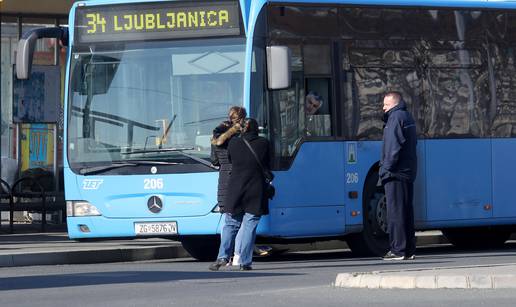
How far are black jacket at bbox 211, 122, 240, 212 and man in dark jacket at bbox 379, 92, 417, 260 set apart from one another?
2.01 metres

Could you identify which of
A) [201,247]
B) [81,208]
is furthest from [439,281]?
[201,247]

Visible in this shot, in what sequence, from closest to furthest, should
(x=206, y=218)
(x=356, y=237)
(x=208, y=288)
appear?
(x=208, y=288), (x=206, y=218), (x=356, y=237)

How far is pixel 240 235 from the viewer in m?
15.5

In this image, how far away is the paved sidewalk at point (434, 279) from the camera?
12.0 meters

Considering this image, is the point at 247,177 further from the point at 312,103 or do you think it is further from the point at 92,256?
the point at 92,256

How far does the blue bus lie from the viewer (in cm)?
1672

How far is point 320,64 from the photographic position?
1742 cm

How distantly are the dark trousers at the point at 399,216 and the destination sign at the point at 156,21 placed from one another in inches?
97.5

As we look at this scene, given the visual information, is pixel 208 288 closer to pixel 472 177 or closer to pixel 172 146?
pixel 172 146

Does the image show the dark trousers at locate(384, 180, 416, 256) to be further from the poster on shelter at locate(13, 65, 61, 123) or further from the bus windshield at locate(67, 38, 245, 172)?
the poster on shelter at locate(13, 65, 61, 123)

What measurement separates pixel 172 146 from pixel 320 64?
2.02 meters

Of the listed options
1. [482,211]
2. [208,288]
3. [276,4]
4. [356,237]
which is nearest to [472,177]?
[482,211]

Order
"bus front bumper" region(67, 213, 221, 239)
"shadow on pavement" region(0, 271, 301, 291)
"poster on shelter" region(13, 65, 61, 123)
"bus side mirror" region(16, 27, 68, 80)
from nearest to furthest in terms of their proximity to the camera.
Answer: "shadow on pavement" region(0, 271, 301, 291), "bus front bumper" region(67, 213, 221, 239), "bus side mirror" region(16, 27, 68, 80), "poster on shelter" region(13, 65, 61, 123)

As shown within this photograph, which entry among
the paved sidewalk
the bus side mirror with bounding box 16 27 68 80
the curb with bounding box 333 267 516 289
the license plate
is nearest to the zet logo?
the license plate
